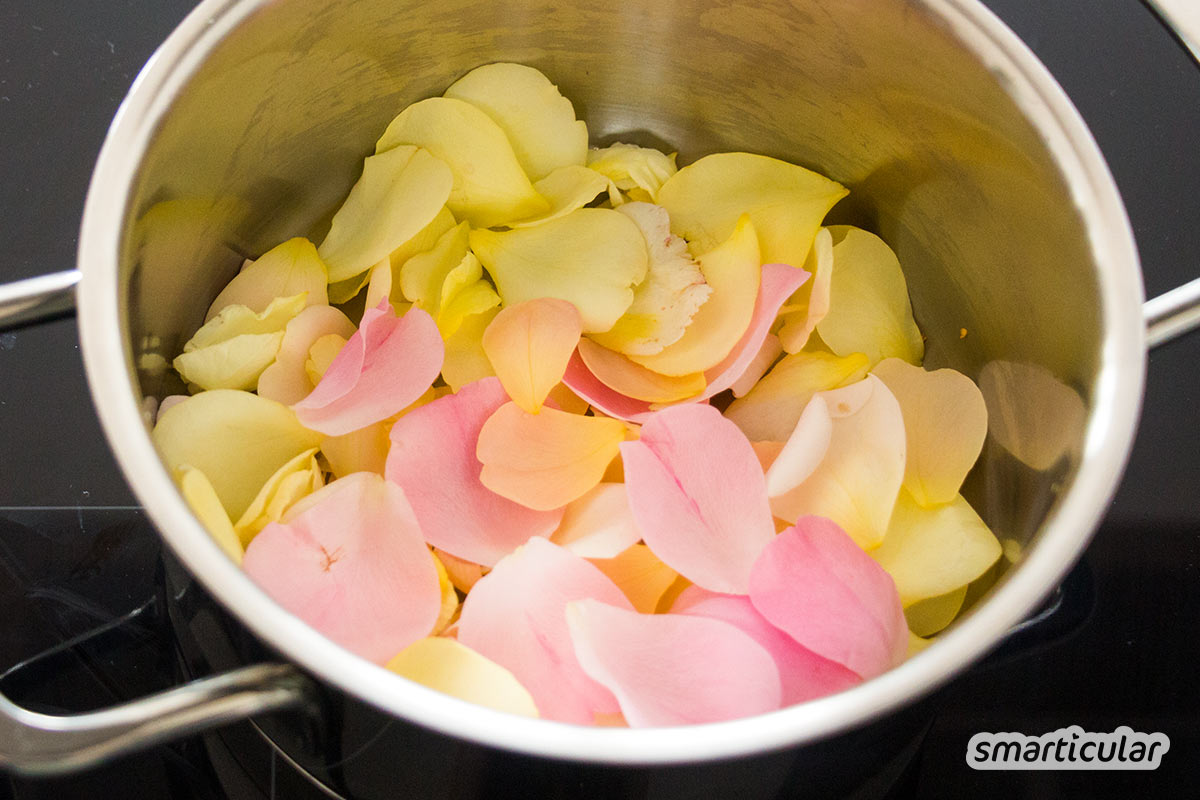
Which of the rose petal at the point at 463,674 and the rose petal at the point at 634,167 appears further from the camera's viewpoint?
the rose petal at the point at 634,167

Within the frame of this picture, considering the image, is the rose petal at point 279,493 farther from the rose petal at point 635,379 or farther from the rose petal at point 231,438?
the rose petal at point 635,379

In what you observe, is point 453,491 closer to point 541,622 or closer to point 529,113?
point 541,622

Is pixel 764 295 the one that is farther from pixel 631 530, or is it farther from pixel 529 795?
pixel 529 795

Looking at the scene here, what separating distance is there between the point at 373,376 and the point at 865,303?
0.23 metres

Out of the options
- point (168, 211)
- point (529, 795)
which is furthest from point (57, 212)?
point (529, 795)

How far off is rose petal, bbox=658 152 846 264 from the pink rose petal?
→ 0.03m

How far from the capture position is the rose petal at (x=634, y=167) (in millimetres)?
505

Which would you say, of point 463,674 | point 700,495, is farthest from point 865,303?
point 463,674

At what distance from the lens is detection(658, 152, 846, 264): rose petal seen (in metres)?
0.48

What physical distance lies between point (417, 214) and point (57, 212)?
0.62 feet

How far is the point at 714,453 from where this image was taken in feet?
1.34

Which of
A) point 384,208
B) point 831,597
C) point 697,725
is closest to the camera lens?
point 697,725

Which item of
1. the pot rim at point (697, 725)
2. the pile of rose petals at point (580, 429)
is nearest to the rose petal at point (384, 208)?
the pile of rose petals at point (580, 429)

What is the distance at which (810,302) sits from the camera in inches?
18.2
